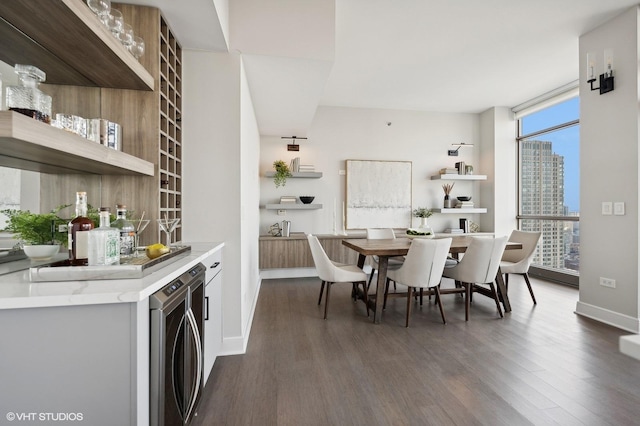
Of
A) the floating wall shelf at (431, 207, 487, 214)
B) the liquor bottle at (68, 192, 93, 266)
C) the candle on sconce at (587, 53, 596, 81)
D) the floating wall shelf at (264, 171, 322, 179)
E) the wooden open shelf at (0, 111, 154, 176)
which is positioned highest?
the candle on sconce at (587, 53, 596, 81)

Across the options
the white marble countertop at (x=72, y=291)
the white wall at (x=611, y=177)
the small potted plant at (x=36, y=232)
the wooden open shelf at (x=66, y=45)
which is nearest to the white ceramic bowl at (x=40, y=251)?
the small potted plant at (x=36, y=232)

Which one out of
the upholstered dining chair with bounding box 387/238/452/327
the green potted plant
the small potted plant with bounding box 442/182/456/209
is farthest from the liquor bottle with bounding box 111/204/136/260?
the small potted plant with bounding box 442/182/456/209

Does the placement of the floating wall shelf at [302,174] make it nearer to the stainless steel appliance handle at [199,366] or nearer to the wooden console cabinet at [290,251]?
the wooden console cabinet at [290,251]

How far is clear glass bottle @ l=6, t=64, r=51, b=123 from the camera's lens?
3.58ft

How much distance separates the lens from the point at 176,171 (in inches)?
90.4

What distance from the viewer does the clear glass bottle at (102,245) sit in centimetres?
126

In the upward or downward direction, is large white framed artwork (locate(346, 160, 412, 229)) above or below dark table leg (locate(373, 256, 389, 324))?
above

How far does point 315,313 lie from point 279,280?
1699mm

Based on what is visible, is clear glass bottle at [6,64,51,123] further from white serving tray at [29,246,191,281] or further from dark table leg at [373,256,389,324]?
dark table leg at [373,256,389,324]

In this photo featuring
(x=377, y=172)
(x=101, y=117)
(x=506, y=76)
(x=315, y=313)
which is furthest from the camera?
(x=377, y=172)

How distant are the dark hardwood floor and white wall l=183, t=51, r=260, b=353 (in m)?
0.55

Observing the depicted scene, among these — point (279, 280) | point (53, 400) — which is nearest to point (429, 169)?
point (279, 280)

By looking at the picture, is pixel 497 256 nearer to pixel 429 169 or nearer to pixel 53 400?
pixel 429 169

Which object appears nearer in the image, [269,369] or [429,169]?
[269,369]
